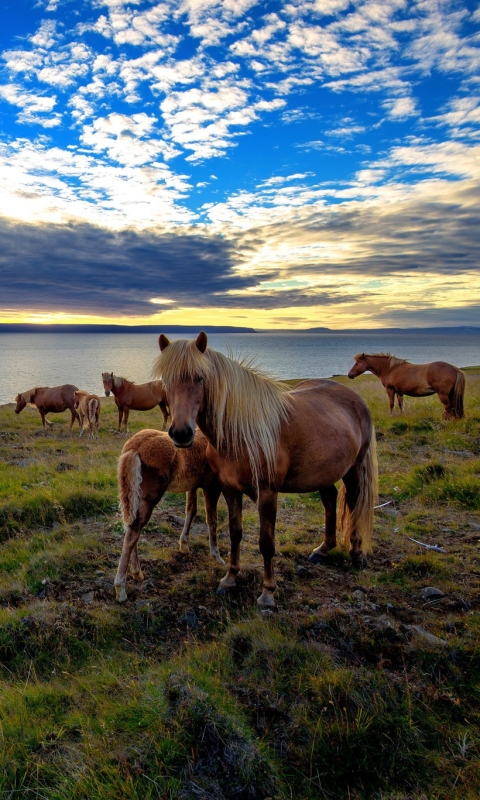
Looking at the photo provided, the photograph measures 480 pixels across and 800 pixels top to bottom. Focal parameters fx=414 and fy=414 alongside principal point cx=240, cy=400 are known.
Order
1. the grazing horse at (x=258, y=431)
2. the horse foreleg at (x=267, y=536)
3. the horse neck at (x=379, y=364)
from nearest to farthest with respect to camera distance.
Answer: the grazing horse at (x=258, y=431) → the horse foreleg at (x=267, y=536) → the horse neck at (x=379, y=364)

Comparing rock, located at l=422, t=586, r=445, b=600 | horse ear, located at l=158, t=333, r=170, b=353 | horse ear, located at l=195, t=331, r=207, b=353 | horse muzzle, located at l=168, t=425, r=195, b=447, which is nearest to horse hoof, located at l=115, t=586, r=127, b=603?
horse muzzle, located at l=168, t=425, r=195, b=447

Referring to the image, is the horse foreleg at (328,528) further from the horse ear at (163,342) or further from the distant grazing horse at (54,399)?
the distant grazing horse at (54,399)

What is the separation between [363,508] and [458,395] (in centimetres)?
913

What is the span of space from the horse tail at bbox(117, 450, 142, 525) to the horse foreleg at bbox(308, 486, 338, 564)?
2359 mm

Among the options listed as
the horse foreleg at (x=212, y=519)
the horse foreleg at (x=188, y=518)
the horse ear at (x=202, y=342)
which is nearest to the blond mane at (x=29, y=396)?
the horse foreleg at (x=188, y=518)

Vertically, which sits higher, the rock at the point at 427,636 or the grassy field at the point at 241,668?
the rock at the point at 427,636

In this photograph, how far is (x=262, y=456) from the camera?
423cm

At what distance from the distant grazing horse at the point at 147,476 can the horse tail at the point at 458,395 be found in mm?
10223

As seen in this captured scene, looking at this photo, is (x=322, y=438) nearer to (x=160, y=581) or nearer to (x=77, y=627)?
(x=160, y=581)

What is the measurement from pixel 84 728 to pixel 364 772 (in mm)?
1754

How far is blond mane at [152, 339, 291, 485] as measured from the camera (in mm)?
3830

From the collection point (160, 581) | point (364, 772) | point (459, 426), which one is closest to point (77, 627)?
point (160, 581)

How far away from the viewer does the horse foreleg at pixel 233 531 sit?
461 centimetres

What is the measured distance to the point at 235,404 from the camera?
4125 millimetres
